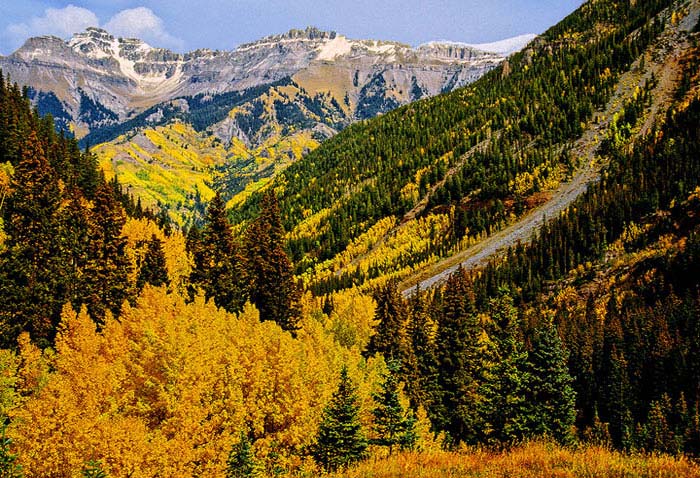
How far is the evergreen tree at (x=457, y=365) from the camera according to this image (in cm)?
5012

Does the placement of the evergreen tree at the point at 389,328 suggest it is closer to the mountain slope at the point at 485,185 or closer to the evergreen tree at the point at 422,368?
the evergreen tree at the point at 422,368

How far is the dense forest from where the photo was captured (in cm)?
2780

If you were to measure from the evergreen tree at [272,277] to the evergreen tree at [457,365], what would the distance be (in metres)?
16.3

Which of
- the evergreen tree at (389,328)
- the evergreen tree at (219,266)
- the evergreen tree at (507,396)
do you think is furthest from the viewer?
the evergreen tree at (389,328)

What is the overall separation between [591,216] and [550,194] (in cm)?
3959

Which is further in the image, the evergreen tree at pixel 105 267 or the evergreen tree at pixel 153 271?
the evergreen tree at pixel 153 271

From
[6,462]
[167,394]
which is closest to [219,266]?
[167,394]

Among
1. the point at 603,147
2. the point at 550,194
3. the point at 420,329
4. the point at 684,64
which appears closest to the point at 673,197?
the point at 550,194

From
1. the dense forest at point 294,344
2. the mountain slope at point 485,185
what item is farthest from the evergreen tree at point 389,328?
the mountain slope at point 485,185

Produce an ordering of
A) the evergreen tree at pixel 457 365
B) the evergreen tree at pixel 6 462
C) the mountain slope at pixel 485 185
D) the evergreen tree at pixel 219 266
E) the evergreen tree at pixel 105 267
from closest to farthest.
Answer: the evergreen tree at pixel 6 462, the evergreen tree at pixel 457 365, the evergreen tree at pixel 105 267, the evergreen tree at pixel 219 266, the mountain slope at pixel 485 185

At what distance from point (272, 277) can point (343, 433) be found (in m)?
29.0

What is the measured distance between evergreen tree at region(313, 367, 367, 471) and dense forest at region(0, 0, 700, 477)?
106 mm

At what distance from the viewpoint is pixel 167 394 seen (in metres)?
29.8

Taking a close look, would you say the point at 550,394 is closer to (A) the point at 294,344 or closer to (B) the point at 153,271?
(A) the point at 294,344
